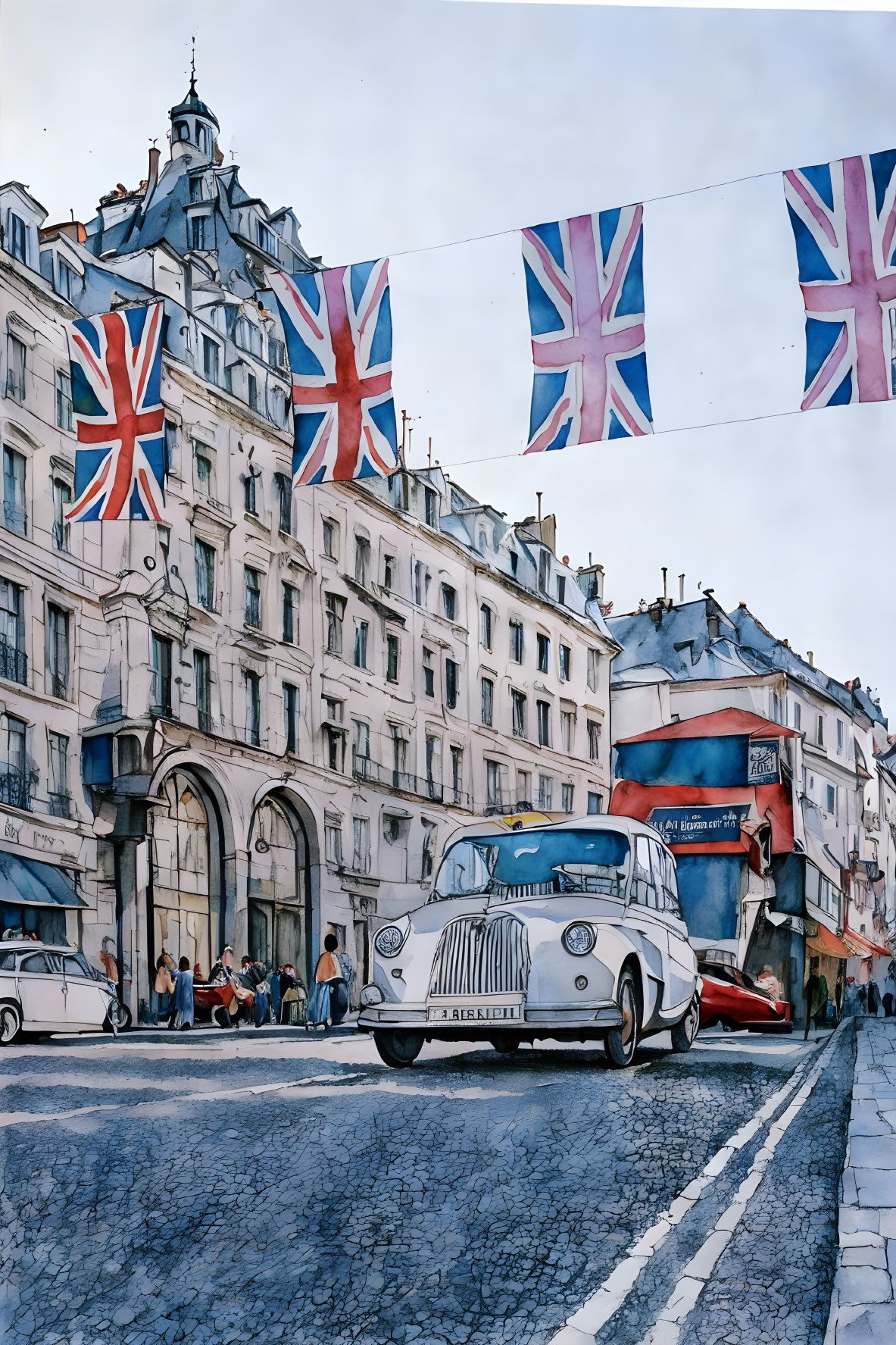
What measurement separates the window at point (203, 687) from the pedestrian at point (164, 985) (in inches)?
35.9

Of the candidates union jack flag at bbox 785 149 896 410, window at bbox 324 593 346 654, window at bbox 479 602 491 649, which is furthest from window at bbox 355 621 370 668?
union jack flag at bbox 785 149 896 410

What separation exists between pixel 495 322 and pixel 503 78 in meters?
1.00

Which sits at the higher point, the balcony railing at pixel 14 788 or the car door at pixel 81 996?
the balcony railing at pixel 14 788

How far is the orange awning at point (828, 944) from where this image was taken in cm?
529

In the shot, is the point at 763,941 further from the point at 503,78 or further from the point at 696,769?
the point at 503,78

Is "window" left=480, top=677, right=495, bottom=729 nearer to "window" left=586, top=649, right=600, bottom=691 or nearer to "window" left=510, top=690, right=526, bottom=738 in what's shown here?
"window" left=510, top=690, right=526, bottom=738

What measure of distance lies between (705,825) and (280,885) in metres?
1.71

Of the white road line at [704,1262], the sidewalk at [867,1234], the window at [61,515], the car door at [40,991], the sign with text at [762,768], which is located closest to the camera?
the sidewalk at [867,1234]

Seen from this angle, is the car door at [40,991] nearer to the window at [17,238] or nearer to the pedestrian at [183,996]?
the pedestrian at [183,996]

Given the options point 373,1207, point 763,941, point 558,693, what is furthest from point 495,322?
point 373,1207

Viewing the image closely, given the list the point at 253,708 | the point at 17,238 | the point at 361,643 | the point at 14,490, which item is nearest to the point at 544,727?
the point at 361,643

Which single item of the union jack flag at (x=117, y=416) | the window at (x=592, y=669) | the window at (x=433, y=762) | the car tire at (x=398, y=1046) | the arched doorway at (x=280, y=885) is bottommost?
the car tire at (x=398, y=1046)

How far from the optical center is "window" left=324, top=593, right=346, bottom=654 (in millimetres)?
5906

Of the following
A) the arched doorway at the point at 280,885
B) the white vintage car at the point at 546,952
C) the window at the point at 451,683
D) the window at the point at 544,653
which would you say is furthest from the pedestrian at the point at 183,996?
the window at the point at 544,653
